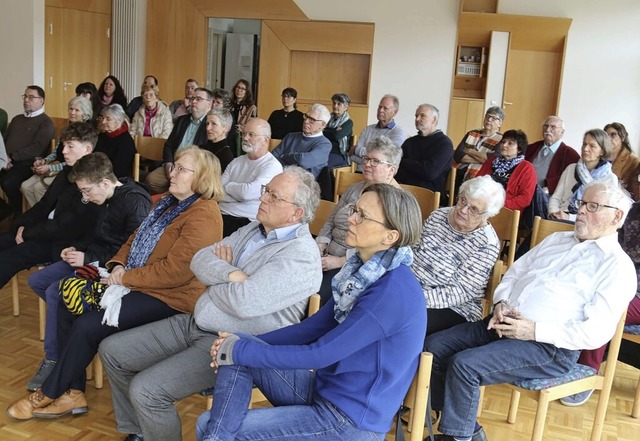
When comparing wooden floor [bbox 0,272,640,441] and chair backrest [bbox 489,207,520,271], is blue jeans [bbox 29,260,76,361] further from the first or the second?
chair backrest [bbox 489,207,520,271]

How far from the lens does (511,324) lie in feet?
7.77

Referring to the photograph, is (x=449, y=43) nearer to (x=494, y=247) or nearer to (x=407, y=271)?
(x=494, y=247)

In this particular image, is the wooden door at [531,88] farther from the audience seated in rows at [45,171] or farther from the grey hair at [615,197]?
the grey hair at [615,197]

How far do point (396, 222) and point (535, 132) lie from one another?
26.2ft

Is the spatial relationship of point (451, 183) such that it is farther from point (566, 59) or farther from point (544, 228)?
point (566, 59)

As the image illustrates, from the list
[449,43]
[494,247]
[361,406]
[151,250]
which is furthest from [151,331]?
[449,43]

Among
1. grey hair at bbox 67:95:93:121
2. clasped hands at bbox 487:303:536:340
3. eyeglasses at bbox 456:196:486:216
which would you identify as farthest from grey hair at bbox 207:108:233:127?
clasped hands at bbox 487:303:536:340

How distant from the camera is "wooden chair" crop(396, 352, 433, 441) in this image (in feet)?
5.82

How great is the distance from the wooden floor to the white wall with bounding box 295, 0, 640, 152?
6287mm

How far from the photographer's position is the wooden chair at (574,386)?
2.27 m

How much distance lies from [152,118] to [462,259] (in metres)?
4.47

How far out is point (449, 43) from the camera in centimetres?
921

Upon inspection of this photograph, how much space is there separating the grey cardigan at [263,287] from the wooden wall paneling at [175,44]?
842 centimetres

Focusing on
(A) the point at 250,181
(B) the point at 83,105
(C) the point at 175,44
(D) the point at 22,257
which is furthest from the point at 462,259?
(C) the point at 175,44
